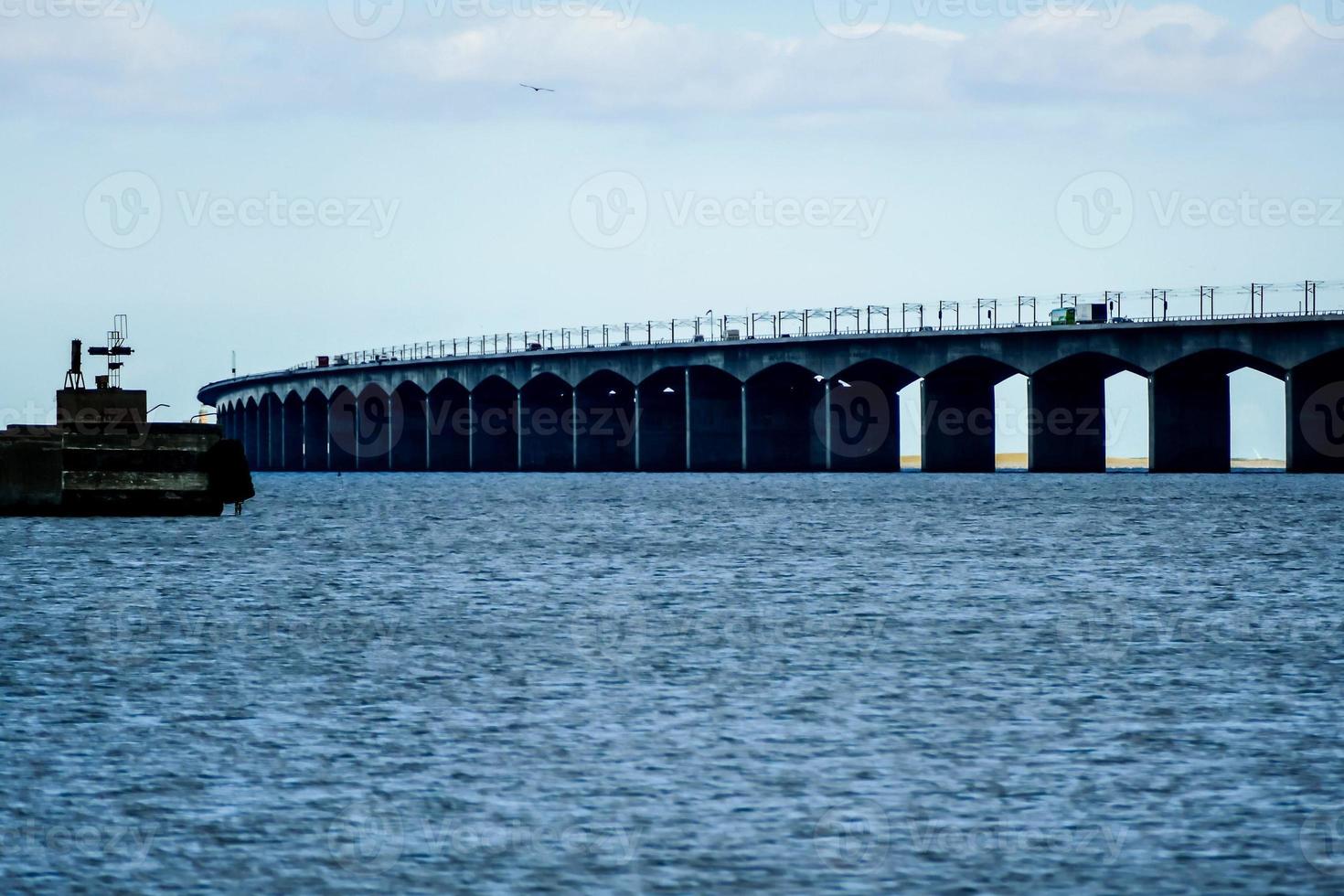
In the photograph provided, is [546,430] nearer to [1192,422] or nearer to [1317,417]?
[1192,422]

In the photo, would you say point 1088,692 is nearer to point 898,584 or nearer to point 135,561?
point 898,584

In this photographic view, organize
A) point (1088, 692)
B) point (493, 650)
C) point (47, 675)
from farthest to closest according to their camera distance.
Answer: point (493, 650) < point (47, 675) < point (1088, 692)

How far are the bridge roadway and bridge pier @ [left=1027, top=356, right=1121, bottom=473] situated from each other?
11cm

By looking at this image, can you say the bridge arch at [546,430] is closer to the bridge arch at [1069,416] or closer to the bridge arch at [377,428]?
the bridge arch at [377,428]

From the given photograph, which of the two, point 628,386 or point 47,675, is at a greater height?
point 628,386

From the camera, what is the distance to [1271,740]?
18.5m

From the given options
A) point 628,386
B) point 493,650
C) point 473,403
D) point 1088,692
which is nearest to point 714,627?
point 493,650

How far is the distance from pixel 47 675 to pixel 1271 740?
14.8m

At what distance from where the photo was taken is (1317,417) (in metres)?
102

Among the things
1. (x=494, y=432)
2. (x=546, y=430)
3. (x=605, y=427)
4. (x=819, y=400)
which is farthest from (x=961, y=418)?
(x=494, y=432)

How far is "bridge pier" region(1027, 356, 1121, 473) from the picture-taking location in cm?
11275

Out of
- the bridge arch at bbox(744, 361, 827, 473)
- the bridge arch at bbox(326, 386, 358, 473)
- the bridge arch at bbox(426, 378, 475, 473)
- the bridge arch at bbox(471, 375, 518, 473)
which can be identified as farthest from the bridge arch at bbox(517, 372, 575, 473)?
the bridge arch at bbox(326, 386, 358, 473)

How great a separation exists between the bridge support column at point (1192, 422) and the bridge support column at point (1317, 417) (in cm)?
513

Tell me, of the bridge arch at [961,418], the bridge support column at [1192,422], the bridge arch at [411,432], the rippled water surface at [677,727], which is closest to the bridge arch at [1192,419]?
the bridge support column at [1192,422]
